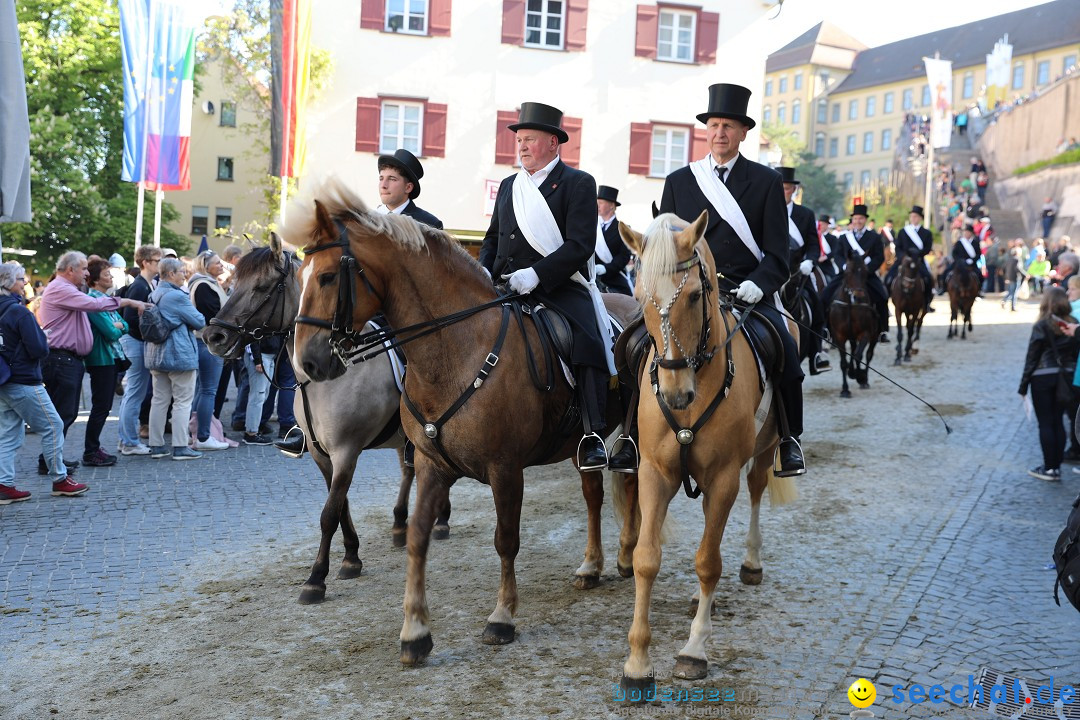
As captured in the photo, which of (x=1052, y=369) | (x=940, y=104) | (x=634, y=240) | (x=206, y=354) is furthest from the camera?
(x=940, y=104)

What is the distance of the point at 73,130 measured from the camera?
3303 cm

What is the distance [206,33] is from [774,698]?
27.3 m

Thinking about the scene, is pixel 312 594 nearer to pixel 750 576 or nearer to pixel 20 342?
pixel 750 576

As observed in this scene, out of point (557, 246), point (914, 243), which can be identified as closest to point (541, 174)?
point (557, 246)

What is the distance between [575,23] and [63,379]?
71.4 feet

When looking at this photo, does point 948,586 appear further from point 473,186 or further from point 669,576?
point 473,186

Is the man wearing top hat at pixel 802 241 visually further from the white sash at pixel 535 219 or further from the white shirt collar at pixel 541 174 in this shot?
the white sash at pixel 535 219

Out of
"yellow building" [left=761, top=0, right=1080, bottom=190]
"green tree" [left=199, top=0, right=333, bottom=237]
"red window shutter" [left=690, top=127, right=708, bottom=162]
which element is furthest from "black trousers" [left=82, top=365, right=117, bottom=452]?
"yellow building" [left=761, top=0, right=1080, bottom=190]

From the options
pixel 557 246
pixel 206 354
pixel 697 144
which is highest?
pixel 697 144

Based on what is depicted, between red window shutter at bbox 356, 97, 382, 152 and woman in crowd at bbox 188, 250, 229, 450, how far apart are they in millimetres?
16037

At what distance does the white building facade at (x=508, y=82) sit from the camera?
27562 millimetres

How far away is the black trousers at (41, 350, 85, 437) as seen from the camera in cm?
1008

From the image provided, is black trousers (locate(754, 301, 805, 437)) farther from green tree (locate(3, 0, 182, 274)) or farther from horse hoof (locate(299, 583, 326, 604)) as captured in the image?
green tree (locate(3, 0, 182, 274))

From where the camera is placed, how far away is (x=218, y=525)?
8.47 meters
